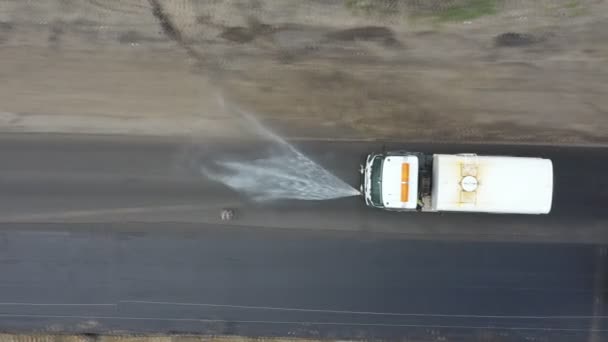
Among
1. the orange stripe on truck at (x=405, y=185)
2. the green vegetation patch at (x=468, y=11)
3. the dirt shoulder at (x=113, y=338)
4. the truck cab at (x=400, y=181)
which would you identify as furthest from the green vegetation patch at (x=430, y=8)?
the dirt shoulder at (x=113, y=338)

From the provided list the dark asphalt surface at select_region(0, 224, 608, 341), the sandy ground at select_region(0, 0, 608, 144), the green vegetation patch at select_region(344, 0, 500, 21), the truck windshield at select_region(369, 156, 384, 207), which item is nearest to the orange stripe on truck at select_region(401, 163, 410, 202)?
the truck windshield at select_region(369, 156, 384, 207)

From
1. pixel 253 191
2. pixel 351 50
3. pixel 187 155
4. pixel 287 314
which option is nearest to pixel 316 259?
pixel 287 314

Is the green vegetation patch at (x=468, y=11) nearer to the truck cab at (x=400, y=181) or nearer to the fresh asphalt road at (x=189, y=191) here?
the fresh asphalt road at (x=189, y=191)

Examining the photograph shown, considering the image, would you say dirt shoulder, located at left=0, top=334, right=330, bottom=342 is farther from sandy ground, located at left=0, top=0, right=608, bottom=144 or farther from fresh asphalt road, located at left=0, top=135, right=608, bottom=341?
sandy ground, located at left=0, top=0, right=608, bottom=144

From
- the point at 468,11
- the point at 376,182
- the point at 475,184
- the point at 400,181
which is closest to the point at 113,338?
the point at 376,182

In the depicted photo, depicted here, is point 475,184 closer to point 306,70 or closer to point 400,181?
point 400,181

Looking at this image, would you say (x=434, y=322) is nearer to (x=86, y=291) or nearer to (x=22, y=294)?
(x=86, y=291)
